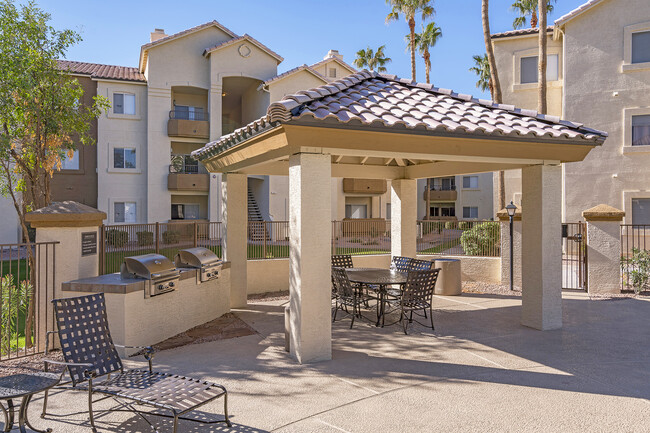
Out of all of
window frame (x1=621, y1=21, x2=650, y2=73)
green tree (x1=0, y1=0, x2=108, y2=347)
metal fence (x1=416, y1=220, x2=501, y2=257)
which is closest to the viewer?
green tree (x1=0, y1=0, x2=108, y2=347)

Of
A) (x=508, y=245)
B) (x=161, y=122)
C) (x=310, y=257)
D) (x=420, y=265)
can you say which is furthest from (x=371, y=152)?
(x=161, y=122)

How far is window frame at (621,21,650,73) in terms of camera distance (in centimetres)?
1986

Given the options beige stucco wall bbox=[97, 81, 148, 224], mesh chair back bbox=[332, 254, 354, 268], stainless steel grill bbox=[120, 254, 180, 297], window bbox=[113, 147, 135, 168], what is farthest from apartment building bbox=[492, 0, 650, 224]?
window bbox=[113, 147, 135, 168]

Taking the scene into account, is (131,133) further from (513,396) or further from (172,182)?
(513,396)

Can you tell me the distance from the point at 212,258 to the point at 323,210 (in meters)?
3.57

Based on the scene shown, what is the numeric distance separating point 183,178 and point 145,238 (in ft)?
50.0

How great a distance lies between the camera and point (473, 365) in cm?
655

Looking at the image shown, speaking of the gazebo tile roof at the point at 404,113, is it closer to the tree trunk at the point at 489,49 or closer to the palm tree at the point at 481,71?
the tree trunk at the point at 489,49

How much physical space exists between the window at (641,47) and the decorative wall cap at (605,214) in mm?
12663

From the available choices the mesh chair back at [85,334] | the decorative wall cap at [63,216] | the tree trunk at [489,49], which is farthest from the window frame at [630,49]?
the mesh chair back at [85,334]

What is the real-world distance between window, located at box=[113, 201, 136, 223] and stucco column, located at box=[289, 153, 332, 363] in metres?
22.7

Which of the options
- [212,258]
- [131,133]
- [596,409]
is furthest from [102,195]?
[596,409]

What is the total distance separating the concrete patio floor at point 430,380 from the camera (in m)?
4.72

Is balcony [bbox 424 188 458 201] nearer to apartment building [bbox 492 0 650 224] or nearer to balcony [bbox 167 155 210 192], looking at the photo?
apartment building [bbox 492 0 650 224]
